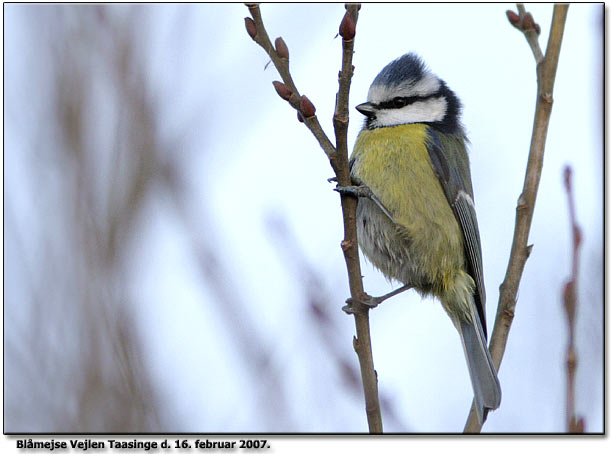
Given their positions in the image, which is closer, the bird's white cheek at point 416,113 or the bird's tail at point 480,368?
the bird's tail at point 480,368

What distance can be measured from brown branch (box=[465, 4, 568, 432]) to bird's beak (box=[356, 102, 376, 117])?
3.45 ft

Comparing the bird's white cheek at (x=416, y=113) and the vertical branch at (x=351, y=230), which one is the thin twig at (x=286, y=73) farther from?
the bird's white cheek at (x=416, y=113)

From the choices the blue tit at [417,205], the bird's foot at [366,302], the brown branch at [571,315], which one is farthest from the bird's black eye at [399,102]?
the brown branch at [571,315]

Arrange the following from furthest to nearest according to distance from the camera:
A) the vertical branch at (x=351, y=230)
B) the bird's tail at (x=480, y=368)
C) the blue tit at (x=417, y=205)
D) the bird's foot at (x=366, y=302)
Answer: the blue tit at (x=417, y=205), the bird's tail at (x=480, y=368), the bird's foot at (x=366, y=302), the vertical branch at (x=351, y=230)

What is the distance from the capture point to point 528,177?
1632 millimetres

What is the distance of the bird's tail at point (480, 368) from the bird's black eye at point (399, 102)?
860mm

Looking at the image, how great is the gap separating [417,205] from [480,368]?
616mm

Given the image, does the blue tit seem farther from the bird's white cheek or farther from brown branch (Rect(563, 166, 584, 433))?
brown branch (Rect(563, 166, 584, 433))

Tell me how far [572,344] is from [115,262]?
2.71 ft

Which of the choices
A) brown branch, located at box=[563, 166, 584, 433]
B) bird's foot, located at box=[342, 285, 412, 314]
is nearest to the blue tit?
bird's foot, located at box=[342, 285, 412, 314]

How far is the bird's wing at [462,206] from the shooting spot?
254 cm

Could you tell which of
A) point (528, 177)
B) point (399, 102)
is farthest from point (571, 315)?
point (399, 102)

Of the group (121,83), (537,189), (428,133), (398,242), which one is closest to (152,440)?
(121,83)

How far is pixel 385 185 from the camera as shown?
95.7 inches
